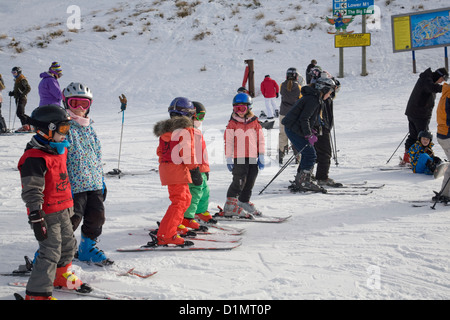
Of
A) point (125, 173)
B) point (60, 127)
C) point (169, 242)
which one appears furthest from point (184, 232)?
point (125, 173)

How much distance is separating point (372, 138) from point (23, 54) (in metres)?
20.6

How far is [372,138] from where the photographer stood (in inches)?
493

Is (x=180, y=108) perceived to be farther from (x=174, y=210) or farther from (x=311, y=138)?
(x=311, y=138)

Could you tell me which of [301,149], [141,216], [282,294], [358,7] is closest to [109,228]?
[141,216]

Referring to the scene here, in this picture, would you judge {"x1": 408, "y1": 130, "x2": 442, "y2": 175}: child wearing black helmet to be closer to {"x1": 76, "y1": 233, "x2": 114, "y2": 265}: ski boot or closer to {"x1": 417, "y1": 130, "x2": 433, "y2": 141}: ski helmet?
{"x1": 417, "y1": 130, "x2": 433, "y2": 141}: ski helmet

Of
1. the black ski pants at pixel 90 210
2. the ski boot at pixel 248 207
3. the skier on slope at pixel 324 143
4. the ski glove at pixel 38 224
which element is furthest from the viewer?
the skier on slope at pixel 324 143

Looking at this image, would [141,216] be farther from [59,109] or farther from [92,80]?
[92,80]

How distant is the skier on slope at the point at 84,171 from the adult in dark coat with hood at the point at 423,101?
6.59 metres

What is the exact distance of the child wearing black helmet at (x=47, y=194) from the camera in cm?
326

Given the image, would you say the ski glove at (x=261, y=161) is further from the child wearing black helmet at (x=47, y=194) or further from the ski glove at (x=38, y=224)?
the ski glove at (x=38, y=224)

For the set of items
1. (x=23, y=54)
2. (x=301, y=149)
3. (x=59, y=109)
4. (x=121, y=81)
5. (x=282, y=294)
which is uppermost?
(x=23, y=54)

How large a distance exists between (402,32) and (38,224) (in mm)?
18466

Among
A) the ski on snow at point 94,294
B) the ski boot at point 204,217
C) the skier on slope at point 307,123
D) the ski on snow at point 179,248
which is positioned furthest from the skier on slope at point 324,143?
the ski on snow at point 94,294

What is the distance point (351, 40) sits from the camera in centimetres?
1994
